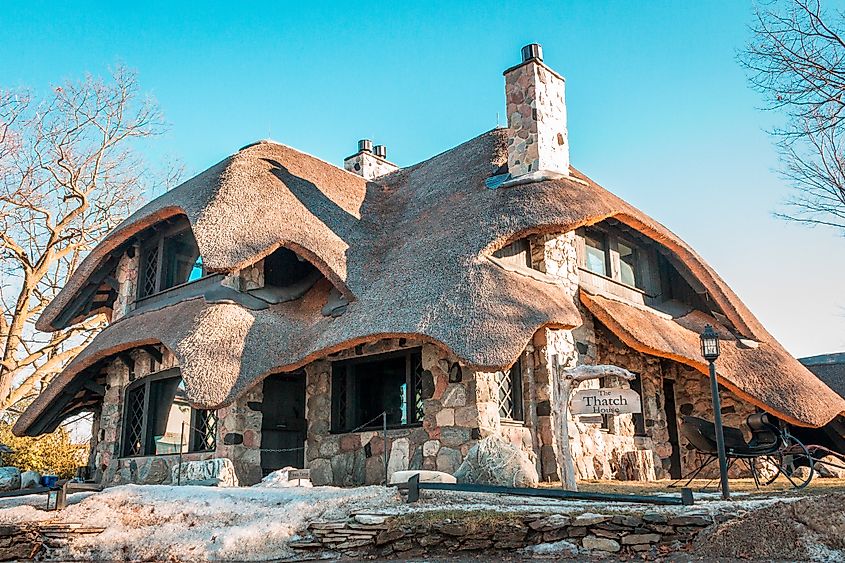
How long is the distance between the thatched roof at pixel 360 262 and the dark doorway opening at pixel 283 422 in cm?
124

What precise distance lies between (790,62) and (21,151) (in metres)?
16.7

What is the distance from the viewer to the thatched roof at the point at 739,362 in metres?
11.9

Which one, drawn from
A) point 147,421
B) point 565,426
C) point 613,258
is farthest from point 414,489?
point 613,258

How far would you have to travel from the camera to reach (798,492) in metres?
8.73

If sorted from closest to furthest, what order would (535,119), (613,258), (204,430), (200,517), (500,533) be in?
1. (500,533)
2. (200,517)
3. (204,430)
4. (535,119)
5. (613,258)

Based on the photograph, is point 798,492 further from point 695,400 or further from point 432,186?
point 432,186

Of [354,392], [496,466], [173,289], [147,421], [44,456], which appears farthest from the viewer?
[44,456]

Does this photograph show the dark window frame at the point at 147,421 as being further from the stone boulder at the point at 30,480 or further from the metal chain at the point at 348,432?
the stone boulder at the point at 30,480

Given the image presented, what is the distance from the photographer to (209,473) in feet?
34.4

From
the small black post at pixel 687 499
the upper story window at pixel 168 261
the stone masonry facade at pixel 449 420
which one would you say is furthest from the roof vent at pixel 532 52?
the small black post at pixel 687 499

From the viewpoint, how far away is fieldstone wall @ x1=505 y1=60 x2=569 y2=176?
12086 millimetres

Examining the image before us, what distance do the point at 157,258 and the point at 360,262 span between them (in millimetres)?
3953

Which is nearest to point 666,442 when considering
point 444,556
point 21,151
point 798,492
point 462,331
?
point 798,492

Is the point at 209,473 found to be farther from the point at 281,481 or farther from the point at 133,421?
the point at 133,421
